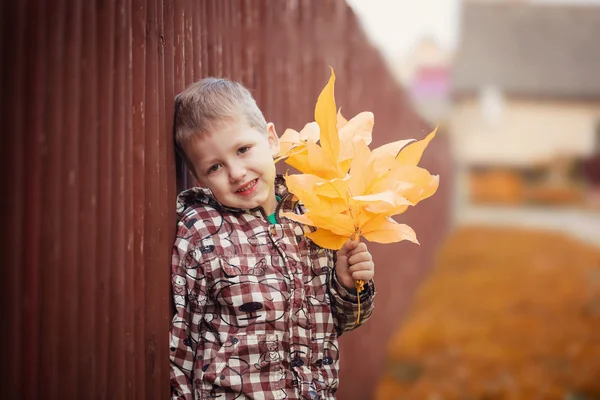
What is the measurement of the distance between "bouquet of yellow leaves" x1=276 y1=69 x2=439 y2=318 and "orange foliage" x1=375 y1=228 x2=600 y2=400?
3246mm

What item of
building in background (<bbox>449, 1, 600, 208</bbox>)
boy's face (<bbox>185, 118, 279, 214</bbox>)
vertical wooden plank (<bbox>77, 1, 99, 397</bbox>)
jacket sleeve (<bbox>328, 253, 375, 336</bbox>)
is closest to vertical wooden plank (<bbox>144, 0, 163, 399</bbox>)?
boy's face (<bbox>185, 118, 279, 214</bbox>)

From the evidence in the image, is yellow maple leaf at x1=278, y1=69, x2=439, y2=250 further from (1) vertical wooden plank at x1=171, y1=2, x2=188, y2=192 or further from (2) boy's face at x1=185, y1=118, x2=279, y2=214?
(1) vertical wooden plank at x1=171, y1=2, x2=188, y2=192

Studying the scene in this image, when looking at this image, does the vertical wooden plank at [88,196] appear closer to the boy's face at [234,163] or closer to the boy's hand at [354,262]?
the boy's face at [234,163]

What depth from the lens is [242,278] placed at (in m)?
1.76

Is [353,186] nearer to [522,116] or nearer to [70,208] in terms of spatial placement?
[70,208]

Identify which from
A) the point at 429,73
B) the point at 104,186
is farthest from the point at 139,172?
the point at 429,73

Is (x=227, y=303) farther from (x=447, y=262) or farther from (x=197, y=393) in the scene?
(x=447, y=262)

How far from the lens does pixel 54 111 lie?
4.37 ft

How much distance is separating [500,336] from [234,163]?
16.0 ft

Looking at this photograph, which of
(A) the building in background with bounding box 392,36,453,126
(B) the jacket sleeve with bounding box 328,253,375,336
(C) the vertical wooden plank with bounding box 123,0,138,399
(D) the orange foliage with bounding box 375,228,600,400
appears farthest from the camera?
(A) the building in background with bounding box 392,36,453,126

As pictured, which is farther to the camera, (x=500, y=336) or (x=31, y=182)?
(x=500, y=336)

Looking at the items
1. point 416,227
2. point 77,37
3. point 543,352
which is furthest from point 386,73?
point 77,37

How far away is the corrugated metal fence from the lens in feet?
4.15

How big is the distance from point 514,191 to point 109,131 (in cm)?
→ 2809
